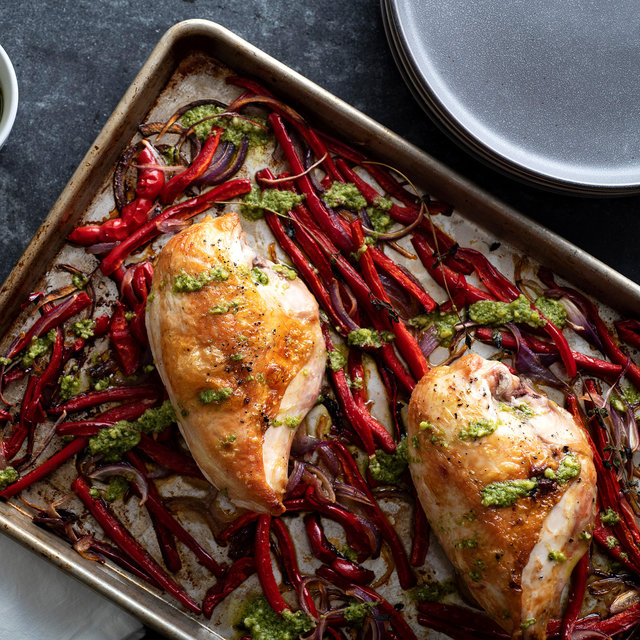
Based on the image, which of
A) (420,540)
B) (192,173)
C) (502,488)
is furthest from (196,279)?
(420,540)

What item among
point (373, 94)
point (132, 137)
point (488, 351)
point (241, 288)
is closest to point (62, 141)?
point (132, 137)

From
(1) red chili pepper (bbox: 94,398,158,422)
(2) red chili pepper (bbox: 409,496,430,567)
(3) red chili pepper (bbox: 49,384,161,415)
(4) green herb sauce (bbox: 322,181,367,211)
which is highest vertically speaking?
(4) green herb sauce (bbox: 322,181,367,211)

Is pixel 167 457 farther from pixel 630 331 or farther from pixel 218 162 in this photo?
pixel 630 331

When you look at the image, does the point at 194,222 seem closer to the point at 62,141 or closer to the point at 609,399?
the point at 62,141

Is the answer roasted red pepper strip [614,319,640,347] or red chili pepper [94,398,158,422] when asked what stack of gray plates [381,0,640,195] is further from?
red chili pepper [94,398,158,422]

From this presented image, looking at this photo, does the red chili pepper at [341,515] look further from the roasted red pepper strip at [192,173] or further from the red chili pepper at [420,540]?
the roasted red pepper strip at [192,173]

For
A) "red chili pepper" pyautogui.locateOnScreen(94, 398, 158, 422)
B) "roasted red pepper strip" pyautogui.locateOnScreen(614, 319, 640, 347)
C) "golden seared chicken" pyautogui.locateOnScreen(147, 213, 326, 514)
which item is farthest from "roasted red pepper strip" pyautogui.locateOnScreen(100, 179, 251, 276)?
"roasted red pepper strip" pyautogui.locateOnScreen(614, 319, 640, 347)
